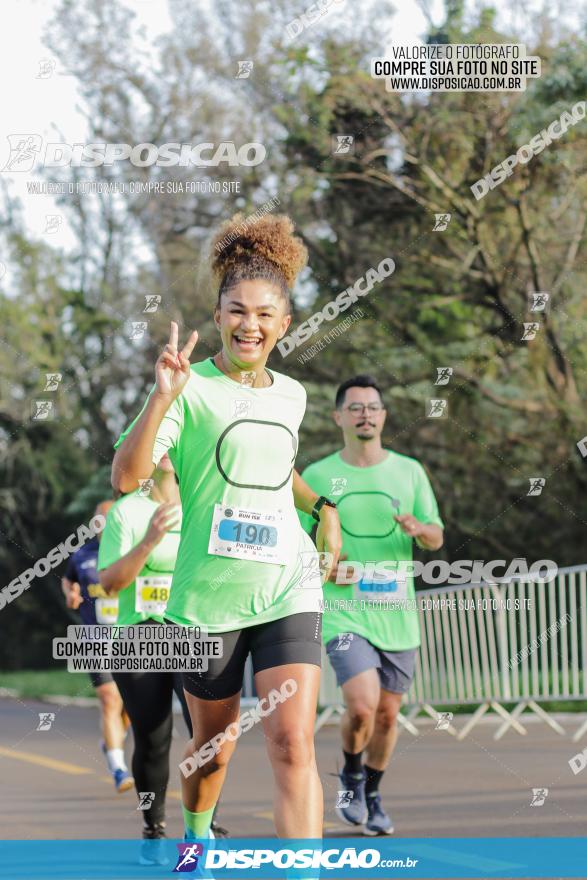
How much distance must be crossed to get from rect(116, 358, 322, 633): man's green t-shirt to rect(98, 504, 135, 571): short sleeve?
1901 millimetres

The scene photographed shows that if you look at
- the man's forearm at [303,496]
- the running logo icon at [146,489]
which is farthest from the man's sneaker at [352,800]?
the man's forearm at [303,496]

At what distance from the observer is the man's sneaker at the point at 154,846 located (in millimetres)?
6398

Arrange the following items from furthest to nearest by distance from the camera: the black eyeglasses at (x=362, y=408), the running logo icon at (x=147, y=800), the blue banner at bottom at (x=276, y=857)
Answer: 1. the black eyeglasses at (x=362, y=408)
2. the running logo icon at (x=147, y=800)
3. the blue banner at bottom at (x=276, y=857)

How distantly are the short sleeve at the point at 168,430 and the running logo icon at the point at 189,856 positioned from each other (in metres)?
1.46

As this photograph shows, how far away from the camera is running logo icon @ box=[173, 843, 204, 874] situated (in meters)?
5.31

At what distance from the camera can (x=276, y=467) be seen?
4965mm

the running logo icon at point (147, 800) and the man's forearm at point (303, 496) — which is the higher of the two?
the man's forearm at point (303, 496)

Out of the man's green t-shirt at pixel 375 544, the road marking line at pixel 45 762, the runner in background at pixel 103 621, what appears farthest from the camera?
the road marking line at pixel 45 762

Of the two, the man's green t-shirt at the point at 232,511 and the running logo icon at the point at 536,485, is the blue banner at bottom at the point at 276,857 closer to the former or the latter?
the man's green t-shirt at the point at 232,511

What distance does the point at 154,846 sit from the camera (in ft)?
21.3

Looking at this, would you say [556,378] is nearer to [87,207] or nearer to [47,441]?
[87,207]

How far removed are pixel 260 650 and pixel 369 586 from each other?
2.99 metres

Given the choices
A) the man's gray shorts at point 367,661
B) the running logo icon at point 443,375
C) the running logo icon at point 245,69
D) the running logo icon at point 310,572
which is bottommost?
the running logo icon at point 310,572

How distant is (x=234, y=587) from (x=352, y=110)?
13.8 m
